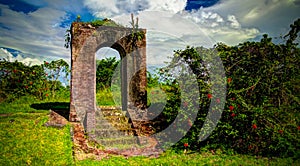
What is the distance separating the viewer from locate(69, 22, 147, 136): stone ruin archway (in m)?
8.10

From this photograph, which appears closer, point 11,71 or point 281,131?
point 281,131

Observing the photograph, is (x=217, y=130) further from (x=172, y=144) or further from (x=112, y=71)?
(x=112, y=71)

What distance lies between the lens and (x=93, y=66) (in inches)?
324

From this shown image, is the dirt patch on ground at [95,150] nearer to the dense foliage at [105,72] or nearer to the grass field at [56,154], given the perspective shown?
the grass field at [56,154]

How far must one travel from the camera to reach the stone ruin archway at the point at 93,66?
810 cm

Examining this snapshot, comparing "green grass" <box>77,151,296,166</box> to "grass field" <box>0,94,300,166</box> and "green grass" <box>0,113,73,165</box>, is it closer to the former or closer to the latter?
"grass field" <box>0,94,300,166</box>

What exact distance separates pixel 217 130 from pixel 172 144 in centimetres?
132

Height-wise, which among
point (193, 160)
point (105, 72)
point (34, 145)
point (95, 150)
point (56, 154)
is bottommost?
point (193, 160)

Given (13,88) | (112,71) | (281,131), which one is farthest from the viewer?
(112,71)

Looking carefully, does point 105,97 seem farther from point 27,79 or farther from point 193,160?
point 193,160

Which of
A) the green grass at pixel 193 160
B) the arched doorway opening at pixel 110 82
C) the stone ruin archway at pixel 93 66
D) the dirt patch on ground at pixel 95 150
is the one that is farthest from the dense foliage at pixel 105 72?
the green grass at pixel 193 160

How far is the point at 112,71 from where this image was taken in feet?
62.6

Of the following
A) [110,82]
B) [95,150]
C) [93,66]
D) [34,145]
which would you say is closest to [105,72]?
[110,82]

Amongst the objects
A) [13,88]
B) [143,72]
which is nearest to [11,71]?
[13,88]
